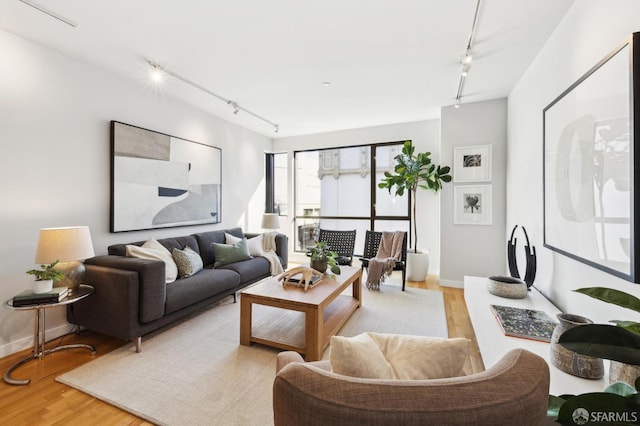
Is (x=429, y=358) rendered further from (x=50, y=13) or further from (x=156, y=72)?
(x=156, y=72)

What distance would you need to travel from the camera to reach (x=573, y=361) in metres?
1.34

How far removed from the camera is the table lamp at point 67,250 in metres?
2.23

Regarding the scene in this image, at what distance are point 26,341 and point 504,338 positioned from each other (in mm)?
3834

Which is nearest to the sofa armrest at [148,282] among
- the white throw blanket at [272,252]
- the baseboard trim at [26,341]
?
the baseboard trim at [26,341]

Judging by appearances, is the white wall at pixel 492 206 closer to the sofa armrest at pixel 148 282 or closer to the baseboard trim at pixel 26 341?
the sofa armrest at pixel 148 282

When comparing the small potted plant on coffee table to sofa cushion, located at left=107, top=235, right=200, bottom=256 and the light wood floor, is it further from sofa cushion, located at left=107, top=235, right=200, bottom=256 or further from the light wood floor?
sofa cushion, located at left=107, top=235, right=200, bottom=256

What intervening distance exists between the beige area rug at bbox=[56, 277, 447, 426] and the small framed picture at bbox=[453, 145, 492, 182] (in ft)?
7.03

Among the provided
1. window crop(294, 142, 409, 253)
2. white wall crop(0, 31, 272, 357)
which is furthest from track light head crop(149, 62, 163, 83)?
window crop(294, 142, 409, 253)

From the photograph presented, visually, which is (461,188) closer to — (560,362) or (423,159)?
(423,159)

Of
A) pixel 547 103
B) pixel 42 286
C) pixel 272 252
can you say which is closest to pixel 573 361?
pixel 547 103

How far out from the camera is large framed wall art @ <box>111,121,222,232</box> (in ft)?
10.6

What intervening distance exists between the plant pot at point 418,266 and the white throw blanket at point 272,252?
2.08 metres

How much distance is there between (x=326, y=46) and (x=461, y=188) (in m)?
2.88

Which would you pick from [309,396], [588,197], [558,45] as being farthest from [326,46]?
[309,396]
